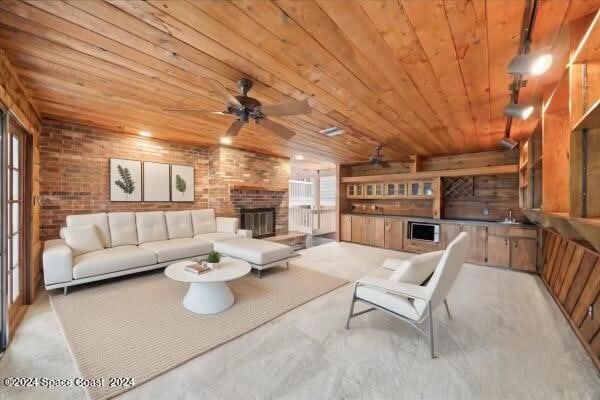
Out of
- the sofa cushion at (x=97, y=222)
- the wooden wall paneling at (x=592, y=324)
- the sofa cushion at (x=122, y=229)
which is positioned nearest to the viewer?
the wooden wall paneling at (x=592, y=324)

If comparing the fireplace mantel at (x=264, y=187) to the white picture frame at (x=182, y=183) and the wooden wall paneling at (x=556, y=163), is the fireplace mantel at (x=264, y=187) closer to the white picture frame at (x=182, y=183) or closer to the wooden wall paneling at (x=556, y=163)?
the white picture frame at (x=182, y=183)

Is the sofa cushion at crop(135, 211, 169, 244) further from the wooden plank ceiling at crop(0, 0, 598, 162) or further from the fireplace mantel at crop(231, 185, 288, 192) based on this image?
the wooden plank ceiling at crop(0, 0, 598, 162)

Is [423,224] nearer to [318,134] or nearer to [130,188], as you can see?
[318,134]

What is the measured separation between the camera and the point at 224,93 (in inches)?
77.4

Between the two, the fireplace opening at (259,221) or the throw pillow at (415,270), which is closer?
the throw pillow at (415,270)

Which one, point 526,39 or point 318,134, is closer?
point 526,39

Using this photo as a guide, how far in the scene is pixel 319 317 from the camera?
8.29ft

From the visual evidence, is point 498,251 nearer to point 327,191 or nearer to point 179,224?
point 179,224

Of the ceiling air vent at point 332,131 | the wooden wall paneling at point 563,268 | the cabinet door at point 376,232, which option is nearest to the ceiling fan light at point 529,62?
the ceiling air vent at point 332,131

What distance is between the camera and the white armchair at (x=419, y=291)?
1874 millimetres

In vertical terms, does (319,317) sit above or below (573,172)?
below

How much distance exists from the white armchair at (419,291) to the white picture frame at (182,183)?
414 centimetres

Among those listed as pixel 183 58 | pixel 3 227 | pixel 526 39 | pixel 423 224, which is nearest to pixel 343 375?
pixel 526 39

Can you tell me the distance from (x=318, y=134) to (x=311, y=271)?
7.27ft
